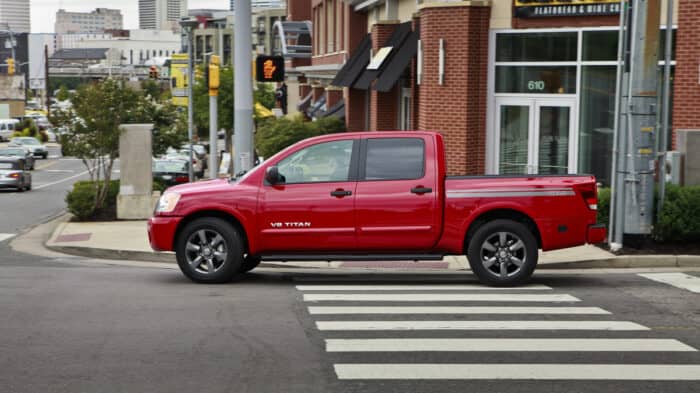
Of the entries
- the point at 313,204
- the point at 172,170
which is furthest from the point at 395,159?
the point at 172,170

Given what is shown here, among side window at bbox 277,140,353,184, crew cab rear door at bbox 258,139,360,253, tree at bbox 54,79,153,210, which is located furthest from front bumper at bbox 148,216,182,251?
tree at bbox 54,79,153,210

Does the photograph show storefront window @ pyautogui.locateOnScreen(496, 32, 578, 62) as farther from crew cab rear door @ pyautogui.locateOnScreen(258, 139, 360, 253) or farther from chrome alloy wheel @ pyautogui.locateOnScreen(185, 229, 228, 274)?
chrome alloy wheel @ pyautogui.locateOnScreen(185, 229, 228, 274)

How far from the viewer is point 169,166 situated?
39.5 meters

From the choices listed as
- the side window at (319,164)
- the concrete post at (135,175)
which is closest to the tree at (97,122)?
the concrete post at (135,175)

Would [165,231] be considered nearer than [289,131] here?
Yes

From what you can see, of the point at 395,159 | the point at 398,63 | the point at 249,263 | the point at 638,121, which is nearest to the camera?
the point at 395,159

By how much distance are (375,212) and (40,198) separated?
2966cm

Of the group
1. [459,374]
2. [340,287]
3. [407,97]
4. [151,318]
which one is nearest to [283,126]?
[407,97]

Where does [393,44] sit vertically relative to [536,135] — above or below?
above

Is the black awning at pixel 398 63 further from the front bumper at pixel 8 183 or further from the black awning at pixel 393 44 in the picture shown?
the front bumper at pixel 8 183

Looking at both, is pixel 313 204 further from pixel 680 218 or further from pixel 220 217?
pixel 680 218

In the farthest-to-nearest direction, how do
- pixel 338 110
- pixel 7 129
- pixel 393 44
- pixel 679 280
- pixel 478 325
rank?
pixel 7 129
pixel 338 110
pixel 393 44
pixel 679 280
pixel 478 325

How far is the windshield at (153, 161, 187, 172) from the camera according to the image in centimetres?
3897

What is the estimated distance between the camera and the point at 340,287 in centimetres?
1153
